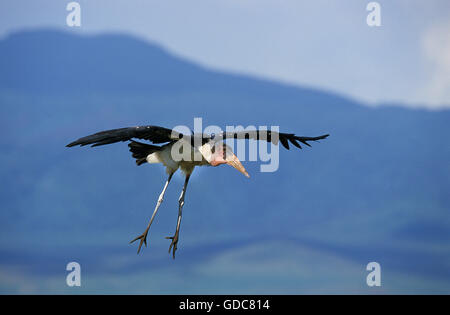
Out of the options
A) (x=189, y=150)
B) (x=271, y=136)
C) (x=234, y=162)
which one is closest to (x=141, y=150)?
(x=189, y=150)

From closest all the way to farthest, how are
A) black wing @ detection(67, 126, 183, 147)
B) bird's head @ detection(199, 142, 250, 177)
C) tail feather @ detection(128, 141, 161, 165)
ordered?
black wing @ detection(67, 126, 183, 147) → bird's head @ detection(199, 142, 250, 177) → tail feather @ detection(128, 141, 161, 165)

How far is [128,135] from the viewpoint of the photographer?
8.98m

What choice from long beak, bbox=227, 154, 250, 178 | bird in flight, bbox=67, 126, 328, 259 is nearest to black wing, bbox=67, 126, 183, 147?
bird in flight, bbox=67, 126, 328, 259

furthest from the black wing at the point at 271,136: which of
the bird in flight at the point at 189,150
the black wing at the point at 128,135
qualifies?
the black wing at the point at 128,135

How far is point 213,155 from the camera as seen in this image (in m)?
10.0

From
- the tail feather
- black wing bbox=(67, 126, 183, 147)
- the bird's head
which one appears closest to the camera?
black wing bbox=(67, 126, 183, 147)

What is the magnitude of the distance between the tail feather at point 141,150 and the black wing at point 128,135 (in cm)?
41

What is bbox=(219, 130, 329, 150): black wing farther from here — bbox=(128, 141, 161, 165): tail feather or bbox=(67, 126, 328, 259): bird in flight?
bbox=(128, 141, 161, 165): tail feather

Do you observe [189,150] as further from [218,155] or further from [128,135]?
[128,135]

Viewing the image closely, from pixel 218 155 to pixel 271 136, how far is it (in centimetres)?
84

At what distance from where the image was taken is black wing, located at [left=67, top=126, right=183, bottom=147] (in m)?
8.69

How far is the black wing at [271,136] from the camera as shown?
10133 millimetres

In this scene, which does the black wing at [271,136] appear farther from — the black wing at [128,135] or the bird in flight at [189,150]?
the black wing at [128,135]

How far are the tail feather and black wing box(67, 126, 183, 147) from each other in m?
0.41
